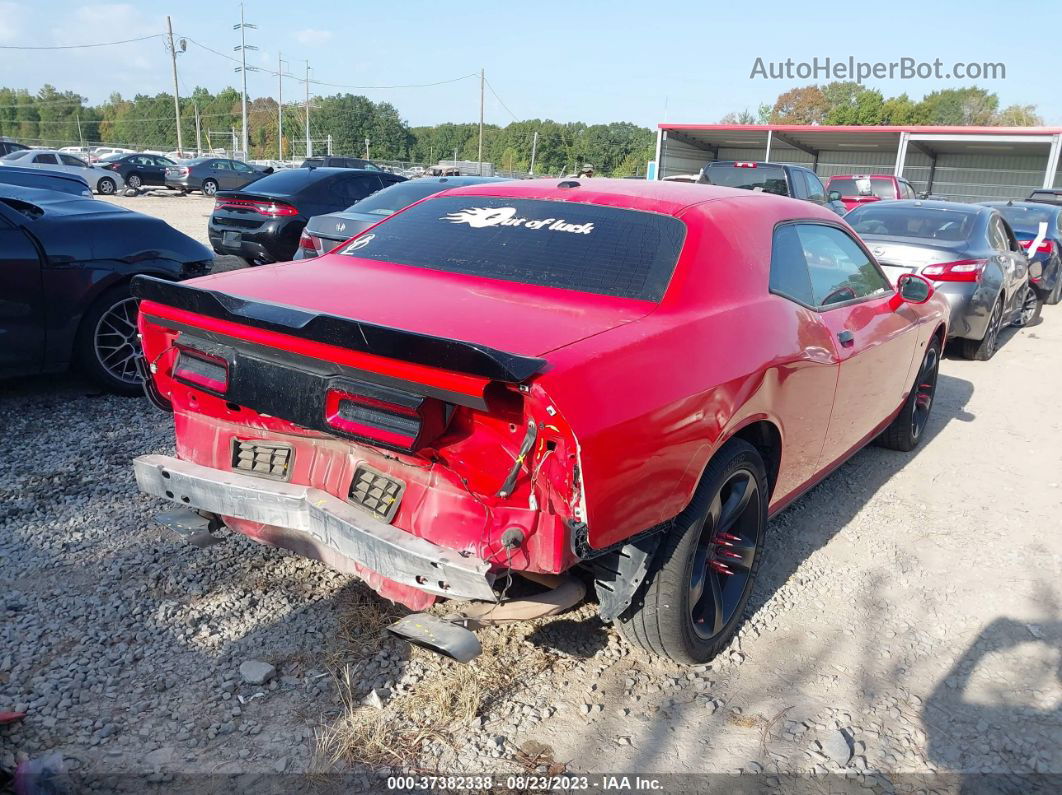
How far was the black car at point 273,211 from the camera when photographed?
988 centimetres

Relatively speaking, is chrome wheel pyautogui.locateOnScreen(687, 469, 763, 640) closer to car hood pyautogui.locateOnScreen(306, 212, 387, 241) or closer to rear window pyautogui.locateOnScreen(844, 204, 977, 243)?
car hood pyautogui.locateOnScreen(306, 212, 387, 241)

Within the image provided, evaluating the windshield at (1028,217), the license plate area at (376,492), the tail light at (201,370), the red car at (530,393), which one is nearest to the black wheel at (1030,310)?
the windshield at (1028,217)

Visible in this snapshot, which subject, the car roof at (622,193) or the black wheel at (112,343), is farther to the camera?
the black wheel at (112,343)

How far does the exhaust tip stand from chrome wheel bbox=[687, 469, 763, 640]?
0.80 metres

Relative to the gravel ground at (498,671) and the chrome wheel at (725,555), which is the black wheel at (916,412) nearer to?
the gravel ground at (498,671)

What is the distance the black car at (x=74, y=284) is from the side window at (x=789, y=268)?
4155 mm

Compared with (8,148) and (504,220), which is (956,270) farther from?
(8,148)

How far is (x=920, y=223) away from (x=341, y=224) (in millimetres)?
5769

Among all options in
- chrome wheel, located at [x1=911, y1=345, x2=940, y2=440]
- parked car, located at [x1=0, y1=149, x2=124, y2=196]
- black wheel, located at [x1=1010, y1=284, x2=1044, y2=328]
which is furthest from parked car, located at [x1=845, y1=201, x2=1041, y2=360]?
parked car, located at [x1=0, y1=149, x2=124, y2=196]

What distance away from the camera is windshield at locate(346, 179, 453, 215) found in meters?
8.02

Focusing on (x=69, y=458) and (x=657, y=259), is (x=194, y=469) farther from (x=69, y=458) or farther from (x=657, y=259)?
(x=69, y=458)

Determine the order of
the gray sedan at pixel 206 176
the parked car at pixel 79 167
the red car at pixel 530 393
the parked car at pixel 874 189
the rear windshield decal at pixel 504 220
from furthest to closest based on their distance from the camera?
the gray sedan at pixel 206 176, the parked car at pixel 79 167, the parked car at pixel 874 189, the rear windshield decal at pixel 504 220, the red car at pixel 530 393

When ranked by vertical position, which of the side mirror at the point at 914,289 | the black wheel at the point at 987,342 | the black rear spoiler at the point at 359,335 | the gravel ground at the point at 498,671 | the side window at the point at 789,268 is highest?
the side window at the point at 789,268

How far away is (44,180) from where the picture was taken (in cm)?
1241
